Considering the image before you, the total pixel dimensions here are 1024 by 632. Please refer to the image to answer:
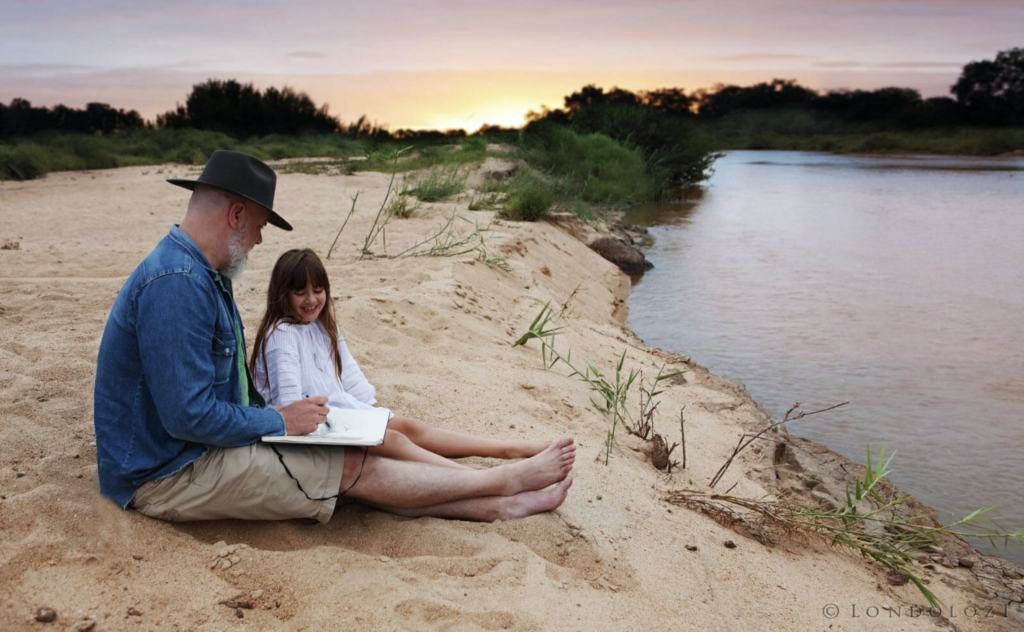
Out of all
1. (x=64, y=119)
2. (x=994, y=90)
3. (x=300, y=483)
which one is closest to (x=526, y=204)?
(x=300, y=483)

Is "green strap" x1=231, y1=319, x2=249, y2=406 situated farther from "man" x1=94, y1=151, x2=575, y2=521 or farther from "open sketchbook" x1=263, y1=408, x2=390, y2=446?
"open sketchbook" x1=263, y1=408, x2=390, y2=446

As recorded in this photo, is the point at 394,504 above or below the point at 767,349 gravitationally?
above

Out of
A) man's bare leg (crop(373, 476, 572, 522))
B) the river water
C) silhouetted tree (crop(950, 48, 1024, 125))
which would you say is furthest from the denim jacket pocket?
silhouetted tree (crop(950, 48, 1024, 125))

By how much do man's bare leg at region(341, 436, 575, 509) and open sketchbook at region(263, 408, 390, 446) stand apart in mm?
85

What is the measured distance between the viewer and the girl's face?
3289 mm

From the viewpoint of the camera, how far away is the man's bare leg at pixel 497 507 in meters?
2.95

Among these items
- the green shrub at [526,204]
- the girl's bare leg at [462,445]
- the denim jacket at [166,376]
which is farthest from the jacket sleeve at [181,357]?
the green shrub at [526,204]

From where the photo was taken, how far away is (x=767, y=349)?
7.48 meters

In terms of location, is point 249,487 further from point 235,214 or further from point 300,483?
point 235,214

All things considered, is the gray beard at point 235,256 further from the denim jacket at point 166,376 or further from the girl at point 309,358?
the girl at point 309,358

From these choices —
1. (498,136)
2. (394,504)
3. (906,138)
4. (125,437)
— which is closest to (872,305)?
(394,504)

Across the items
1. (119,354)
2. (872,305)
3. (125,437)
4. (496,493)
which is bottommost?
(872,305)

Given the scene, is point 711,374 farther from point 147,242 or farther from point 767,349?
point 147,242

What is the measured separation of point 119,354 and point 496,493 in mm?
1386
